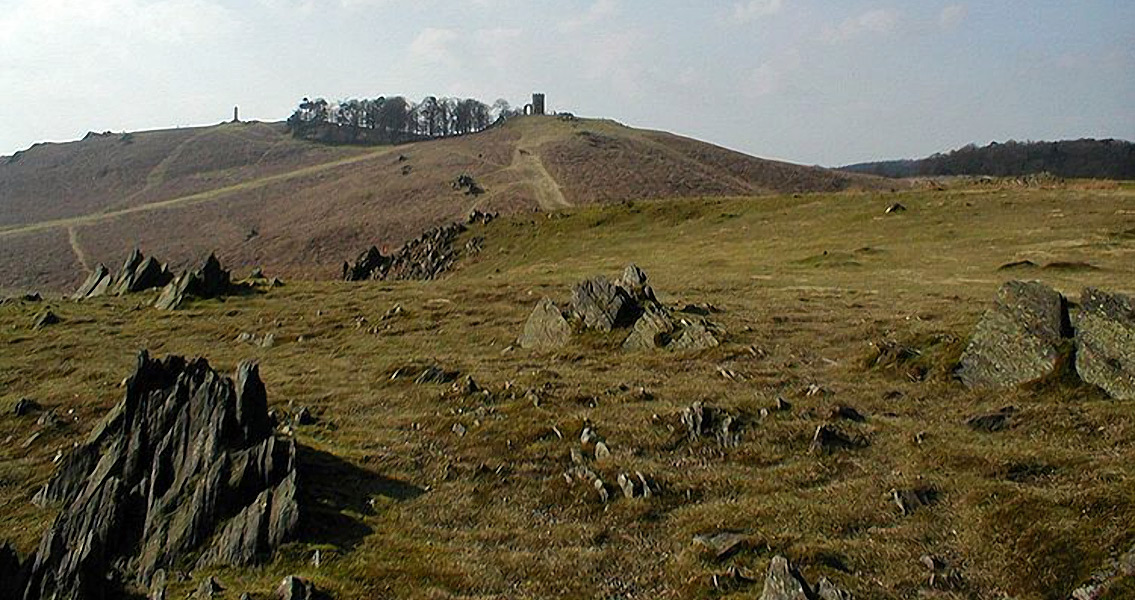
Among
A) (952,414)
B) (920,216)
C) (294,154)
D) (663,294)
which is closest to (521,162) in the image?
(294,154)

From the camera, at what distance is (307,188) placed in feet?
470

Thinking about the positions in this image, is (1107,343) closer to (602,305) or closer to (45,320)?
(602,305)

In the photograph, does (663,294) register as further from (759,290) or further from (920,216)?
(920,216)

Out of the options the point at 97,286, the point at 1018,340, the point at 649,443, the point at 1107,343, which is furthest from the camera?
the point at 97,286

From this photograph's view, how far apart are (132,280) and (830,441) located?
57164 mm

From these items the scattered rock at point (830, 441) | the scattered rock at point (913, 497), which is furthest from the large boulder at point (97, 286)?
the scattered rock at point (913, 497)

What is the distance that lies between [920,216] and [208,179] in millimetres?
149096

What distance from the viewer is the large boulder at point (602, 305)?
112 ft

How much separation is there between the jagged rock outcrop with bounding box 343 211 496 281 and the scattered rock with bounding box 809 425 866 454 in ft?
188

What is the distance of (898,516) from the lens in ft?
51.1

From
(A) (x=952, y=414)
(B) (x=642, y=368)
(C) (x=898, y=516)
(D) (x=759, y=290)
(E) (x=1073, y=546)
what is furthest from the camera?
(D) (x=759, y=290)

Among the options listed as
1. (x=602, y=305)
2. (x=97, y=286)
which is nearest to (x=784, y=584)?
(x=602, y=305)

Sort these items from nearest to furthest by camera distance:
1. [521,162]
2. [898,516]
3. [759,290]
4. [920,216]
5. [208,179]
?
1. [898,516]
2. [759,290]
3. [920,216]
4. [521,162]
5. [208,179]

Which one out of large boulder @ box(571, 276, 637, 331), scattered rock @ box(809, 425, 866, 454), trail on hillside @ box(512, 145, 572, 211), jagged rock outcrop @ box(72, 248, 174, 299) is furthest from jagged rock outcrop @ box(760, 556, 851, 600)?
trail on hillside @ box(512, 145, 572, 211)
